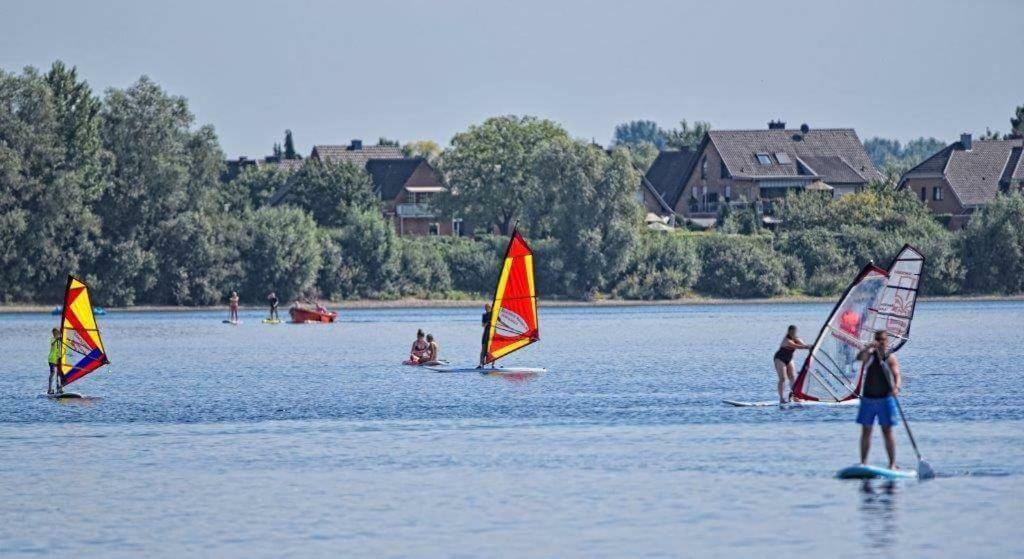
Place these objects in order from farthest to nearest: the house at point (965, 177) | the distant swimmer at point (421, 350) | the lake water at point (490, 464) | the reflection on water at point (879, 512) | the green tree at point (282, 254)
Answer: the house at point (965, 177) → the green tree at point (282, 254) → the distant swimmer at point (421, 350) → the lake water at point (490, 464) → the reflection on water at point (879, 512)

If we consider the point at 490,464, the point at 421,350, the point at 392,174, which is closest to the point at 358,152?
the point at 392,174

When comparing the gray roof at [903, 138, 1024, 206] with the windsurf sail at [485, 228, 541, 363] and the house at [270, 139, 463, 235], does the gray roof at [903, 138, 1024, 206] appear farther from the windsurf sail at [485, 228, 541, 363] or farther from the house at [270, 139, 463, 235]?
the windsurf sail at [485, 228, 541, 363]

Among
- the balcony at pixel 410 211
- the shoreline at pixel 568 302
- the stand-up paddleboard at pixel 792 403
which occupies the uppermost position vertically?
the balcony at pixel 410 211

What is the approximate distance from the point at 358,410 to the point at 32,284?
229 feet

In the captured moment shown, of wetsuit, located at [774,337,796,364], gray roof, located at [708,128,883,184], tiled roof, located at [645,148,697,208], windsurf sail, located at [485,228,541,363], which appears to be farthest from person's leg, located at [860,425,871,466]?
tiled roof, located at [645,148,697,208]

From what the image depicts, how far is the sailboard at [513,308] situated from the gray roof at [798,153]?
90508 mm

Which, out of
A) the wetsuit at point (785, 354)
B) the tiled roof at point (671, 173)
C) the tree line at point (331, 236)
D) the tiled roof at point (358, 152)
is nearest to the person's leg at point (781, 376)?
the wetsuit at point (785, 354)

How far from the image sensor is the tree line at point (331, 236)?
10925 centimetres

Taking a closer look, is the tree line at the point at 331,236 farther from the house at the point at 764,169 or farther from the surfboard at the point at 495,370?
the surfboard at the point at 495,370

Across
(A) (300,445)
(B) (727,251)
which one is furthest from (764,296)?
(A) (300,445)

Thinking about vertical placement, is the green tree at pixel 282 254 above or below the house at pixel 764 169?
below

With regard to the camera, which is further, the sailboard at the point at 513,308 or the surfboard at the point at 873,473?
the sailboard at the point at 513,308

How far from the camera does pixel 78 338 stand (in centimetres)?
4766

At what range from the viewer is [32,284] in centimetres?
10919
